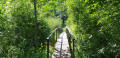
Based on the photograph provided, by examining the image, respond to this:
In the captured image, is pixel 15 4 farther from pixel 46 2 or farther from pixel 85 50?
pixel 85 50

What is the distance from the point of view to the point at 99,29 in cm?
532

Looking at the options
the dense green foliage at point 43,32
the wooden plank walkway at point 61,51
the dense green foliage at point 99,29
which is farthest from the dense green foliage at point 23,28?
the dense green foliage at point 99,29

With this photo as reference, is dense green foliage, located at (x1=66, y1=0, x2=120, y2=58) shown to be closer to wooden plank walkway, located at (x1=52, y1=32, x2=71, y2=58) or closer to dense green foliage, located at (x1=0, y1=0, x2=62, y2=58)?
wooden plank walkway, located at (x1=52, y1=32, x2=71, y2=58)

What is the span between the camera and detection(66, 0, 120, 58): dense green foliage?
12.1ft

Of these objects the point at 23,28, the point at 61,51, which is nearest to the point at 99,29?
the point at 61,51

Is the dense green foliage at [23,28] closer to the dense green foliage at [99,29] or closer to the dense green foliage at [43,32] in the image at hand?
the dense green foliage at [43,32]

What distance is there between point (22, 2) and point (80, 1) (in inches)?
114

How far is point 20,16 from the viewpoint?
549 cm

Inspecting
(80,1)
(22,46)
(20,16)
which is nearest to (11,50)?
(22,46)

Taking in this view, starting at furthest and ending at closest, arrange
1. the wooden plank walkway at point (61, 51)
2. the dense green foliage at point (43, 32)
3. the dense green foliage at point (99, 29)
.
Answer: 1. the wooden plank walkway at point (61, 51)
2. the dense green foliage at point (43, 32)
3. the dense green foliage at point (99, 29)

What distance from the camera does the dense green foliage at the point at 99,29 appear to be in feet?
12.1

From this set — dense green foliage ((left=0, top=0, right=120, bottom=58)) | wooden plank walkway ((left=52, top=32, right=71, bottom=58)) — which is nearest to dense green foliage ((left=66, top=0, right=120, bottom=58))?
dense green foliage ((left=0, top=0, right=120, bottom=58))

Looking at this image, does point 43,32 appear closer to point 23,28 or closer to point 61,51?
point 23,28

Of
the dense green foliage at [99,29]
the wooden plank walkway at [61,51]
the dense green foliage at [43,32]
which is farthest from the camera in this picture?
the wooden plank walkway at [61,51]
